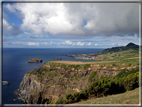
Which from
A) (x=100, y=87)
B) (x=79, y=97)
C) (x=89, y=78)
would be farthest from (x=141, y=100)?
(x=89, y=78)

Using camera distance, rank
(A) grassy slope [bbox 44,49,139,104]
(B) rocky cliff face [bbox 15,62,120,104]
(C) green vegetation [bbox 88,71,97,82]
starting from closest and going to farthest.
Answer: (A) grassy slope [bbox 44,49,139,104]
(B) rocky cliff face [bbox 15,62,120,104]
(C) green vegetation [bbox 88,71,97,82]

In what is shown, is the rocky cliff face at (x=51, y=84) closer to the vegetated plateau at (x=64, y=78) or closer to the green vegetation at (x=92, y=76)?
the vegetated plateau at (x=64, y=78)

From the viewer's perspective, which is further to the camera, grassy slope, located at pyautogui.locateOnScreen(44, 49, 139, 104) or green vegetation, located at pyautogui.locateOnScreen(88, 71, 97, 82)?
green vegetation, located at pyautogui.locateOnScreen(88, 71, 97, 82)

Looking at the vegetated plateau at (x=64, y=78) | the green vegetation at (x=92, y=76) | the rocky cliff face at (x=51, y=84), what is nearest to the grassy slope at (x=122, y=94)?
the vegetated plateau at (x=64, y=78)

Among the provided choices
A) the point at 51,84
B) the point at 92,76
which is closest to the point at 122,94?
the point at 92,76

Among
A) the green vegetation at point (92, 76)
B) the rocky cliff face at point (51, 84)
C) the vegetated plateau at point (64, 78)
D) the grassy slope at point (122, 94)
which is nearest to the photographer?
the grassy slope at point (122, 94)

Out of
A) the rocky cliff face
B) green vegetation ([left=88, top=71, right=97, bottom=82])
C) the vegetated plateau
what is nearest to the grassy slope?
the vegetated plateau

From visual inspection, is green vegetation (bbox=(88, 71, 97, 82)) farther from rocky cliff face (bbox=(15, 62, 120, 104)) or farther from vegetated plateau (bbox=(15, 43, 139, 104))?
rocky cliff face (bbox=(15, 62, 120, 104))

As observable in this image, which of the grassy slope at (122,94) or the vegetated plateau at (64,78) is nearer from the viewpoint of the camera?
the grassy slope at (122,94)

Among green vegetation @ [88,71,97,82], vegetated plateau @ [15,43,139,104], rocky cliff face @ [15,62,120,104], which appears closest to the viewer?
vegetated plateau @ [15,43,139,104]

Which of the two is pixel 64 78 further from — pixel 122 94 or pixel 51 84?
pixel 122 94
